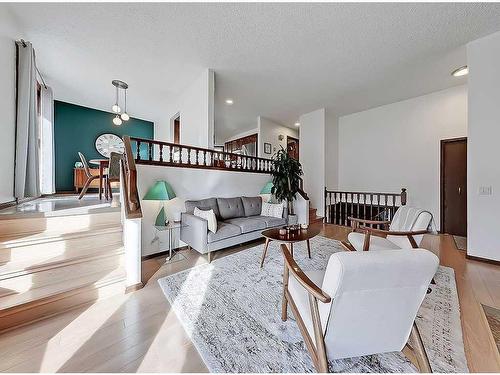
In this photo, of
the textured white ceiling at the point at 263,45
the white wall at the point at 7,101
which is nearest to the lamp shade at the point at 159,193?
the white wall at the point at 7,101

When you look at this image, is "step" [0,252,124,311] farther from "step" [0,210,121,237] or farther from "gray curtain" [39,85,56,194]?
"gray curtain" [39,85,56,194]

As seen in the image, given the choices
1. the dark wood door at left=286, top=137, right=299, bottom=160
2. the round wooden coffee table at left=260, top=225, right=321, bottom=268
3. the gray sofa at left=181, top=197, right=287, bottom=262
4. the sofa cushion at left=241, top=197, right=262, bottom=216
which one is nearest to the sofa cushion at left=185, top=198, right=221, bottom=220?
the gray sofa at left=181, top=197, right=287, bottom=262

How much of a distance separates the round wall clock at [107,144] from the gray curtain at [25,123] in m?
3.32

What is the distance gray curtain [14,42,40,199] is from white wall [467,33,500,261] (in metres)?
6.44

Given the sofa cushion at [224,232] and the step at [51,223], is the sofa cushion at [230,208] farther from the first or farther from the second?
the step at [51,223]

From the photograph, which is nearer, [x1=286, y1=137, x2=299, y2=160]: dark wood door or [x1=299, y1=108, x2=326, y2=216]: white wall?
[x1=299, y1=108, x2=326, y2=216]: white wall

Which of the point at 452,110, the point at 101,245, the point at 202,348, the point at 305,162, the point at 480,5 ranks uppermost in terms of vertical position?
the point at 480,5

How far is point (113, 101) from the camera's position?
5531 millimetres

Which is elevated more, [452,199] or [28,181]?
[28,181]

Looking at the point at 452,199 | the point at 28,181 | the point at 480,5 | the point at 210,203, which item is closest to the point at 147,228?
the point at 210,203

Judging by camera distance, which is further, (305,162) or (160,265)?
(305,162)

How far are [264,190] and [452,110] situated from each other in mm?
4348

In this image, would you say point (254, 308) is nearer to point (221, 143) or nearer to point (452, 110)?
point (452, 110)

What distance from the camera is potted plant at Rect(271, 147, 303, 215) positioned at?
14.3 ft
